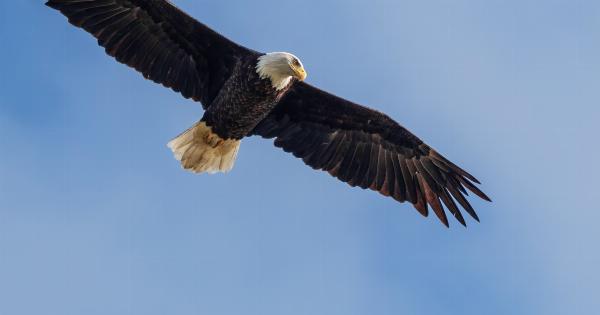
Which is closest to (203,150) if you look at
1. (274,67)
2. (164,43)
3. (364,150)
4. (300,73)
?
(164,43)

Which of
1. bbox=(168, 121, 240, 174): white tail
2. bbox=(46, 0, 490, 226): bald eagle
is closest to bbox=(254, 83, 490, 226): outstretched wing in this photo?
bbox=(46, 0, 490, 226): bald eagle

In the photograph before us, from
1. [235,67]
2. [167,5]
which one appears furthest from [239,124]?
[167,5]

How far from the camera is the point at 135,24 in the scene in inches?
581

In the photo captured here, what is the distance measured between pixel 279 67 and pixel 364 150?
2.19 m

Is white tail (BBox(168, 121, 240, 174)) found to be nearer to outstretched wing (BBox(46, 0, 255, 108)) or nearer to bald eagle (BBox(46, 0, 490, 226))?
bald eagle (BBox(46, 0, 490, 226))

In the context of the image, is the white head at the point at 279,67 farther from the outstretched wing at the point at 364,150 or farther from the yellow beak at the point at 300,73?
Result: the outstretched wing at the point at 364,150

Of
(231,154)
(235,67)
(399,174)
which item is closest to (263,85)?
(235,67)

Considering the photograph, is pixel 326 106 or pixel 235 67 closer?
pixel 235 67

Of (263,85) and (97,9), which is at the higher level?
(97,9)

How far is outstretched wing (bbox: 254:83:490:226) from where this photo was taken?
1560cm

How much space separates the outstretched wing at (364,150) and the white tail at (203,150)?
0.47 m

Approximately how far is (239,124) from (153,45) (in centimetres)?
144

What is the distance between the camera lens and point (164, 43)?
14945 mm

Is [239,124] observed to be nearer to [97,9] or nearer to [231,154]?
[231,154]
